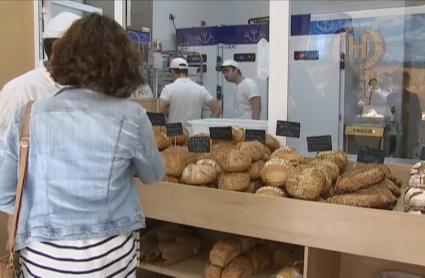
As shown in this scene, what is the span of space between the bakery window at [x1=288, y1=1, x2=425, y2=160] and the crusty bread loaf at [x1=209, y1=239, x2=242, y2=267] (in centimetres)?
206

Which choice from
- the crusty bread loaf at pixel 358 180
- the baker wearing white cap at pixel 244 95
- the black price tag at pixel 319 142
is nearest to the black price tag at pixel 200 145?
the black price tag at pixel 319 142

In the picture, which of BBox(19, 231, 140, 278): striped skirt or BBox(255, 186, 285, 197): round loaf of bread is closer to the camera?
BBox(19, 231, 140, 278): striped skirt

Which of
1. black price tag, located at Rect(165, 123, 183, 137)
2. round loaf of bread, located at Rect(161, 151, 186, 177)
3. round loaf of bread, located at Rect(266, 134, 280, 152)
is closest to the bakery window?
round loaf of bread, located at Rect(266, 134, 280, 152)

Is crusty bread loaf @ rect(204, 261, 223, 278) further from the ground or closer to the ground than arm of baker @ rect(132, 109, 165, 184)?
closer to the ground

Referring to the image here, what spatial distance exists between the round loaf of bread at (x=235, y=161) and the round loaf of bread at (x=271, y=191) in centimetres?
13

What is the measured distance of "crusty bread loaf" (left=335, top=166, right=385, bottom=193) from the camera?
5.31ft

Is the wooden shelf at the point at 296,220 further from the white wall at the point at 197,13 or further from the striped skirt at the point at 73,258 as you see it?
the white wall at the point at 197,13

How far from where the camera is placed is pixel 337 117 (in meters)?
4.04

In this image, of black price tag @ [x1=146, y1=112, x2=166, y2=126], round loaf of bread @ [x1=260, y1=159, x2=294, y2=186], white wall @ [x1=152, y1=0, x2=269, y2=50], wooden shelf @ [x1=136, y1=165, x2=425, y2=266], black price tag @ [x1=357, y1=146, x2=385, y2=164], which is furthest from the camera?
white wall @ [x1=152, y1=0, x2=269, y2=50]

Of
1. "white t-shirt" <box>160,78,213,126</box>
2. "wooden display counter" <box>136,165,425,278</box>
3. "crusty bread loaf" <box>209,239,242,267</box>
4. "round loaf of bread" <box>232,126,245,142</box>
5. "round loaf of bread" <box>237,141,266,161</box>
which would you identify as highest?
"white t-shirt" <box>160,78,213,126</box>

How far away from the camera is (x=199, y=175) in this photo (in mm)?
1790

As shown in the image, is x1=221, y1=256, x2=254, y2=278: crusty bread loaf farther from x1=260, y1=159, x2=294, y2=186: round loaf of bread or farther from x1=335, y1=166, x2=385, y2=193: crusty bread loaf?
x1=335, y1=166, x2=385, y2=193: crusty bread loaf

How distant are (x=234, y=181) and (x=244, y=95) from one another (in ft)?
9.29

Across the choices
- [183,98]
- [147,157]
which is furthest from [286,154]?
[183,98]
